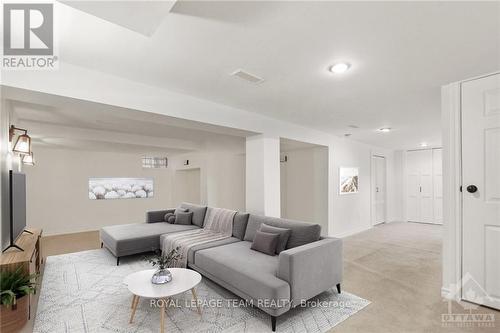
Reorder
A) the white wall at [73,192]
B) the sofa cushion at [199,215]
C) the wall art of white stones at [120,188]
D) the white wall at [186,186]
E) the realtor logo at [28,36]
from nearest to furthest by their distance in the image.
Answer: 1. the realtor logo at [28,36]
2. the sofa cushion at [199,215]
3. the white wall at [73,192]
4. the wall art of white stones at [120,188]
5. the white wall at [186,186]

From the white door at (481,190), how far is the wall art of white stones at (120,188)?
7696 millimetres

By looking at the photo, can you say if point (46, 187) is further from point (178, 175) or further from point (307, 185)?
point (307, 185)

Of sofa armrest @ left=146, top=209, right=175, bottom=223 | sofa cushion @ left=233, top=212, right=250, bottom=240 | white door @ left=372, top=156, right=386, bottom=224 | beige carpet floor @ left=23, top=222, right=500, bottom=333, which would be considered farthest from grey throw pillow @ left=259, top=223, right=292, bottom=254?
white door @ left=372, top=156, right=386, bottom=224

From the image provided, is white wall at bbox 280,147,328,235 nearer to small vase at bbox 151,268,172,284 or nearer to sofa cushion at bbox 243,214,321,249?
sofa cushion at bbox 243,214,321,249

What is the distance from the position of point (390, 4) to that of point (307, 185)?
479 cm

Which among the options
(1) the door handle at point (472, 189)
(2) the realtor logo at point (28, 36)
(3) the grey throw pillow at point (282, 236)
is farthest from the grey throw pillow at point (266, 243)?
(2) the realtor logo at point (28, 36)

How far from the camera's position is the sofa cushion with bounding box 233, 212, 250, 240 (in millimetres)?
3892

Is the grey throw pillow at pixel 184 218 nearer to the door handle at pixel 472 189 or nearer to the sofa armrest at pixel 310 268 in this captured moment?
the sofa armrest at pixel 310 268

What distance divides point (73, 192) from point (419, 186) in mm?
10051

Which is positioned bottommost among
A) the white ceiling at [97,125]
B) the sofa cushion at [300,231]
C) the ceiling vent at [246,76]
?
the sofa cushion at [300,231]

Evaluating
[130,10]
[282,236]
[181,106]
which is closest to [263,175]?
[282,236]

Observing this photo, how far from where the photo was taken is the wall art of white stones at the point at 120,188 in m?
6.89

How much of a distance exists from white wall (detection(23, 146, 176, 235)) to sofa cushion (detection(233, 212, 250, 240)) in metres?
4.80

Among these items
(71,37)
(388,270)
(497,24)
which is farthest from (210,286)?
(497,24)
